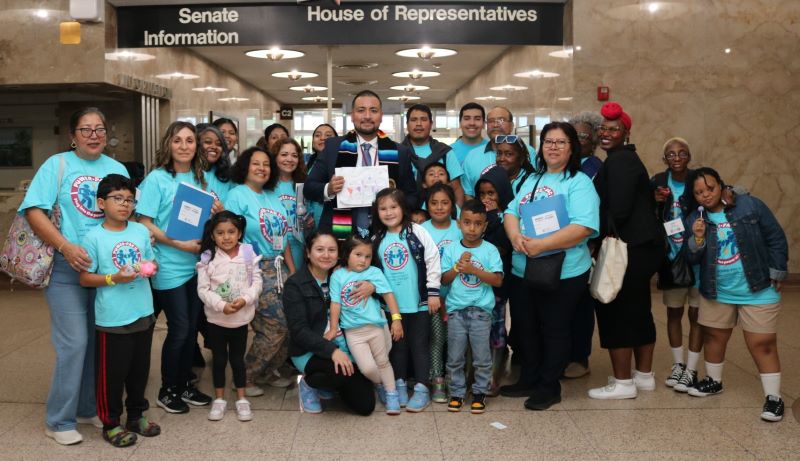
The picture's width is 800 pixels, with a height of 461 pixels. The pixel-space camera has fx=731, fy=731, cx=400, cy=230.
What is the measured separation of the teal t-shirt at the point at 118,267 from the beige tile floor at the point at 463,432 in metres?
0.65

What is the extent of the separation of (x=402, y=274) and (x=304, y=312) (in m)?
0.59

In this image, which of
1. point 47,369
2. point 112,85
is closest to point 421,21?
point 112,85

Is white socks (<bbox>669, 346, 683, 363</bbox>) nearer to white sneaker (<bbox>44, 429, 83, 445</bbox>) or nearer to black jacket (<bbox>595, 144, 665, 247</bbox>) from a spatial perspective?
black jacket (<bbox>595, 144, 665, 247</bbox>)

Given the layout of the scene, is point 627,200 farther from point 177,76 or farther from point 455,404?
point 177,76

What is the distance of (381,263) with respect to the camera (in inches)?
166

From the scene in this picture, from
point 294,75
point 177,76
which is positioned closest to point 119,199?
point 177,76

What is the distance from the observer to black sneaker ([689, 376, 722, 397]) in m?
4.35

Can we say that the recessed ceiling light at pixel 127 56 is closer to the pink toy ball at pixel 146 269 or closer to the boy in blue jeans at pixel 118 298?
the boy in blue jeans at pixel 118 298

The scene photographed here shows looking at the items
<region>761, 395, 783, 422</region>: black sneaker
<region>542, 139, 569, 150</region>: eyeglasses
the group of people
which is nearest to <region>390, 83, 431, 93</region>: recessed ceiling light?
the group of people

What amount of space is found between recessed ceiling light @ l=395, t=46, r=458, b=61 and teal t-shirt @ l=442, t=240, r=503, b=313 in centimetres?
517

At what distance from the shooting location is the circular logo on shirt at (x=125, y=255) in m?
3.47

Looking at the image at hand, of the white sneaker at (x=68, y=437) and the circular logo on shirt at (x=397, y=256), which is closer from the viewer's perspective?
the white sneaker at (x=68, y=437)

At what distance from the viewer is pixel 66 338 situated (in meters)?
3.57

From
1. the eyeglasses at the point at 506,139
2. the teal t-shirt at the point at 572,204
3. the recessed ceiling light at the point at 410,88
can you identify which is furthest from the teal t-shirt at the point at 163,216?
the recessed ceiling light at the point at 410,88
